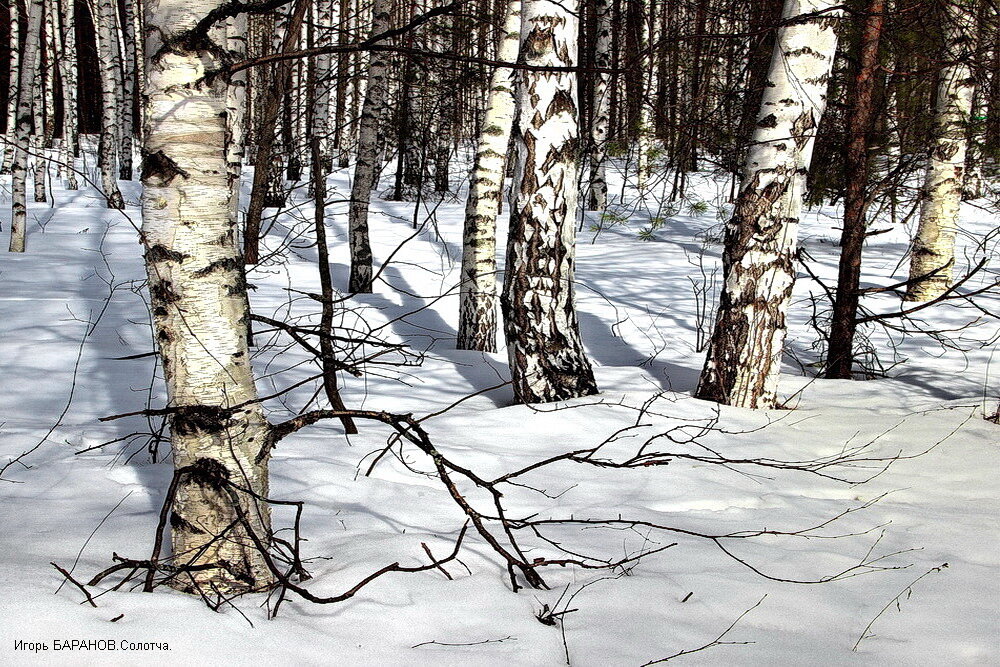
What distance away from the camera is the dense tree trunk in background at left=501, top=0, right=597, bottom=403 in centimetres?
424

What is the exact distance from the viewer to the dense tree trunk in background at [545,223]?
13.9ft

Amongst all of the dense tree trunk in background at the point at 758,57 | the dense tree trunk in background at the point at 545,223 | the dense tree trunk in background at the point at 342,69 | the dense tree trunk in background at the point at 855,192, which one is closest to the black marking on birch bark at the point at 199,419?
the dense tree trunk in background at the point at 342,69

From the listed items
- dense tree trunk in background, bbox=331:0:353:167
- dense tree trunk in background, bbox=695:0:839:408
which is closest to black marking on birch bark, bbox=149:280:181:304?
dense tree trunk in background, bbox=331:0:353:167

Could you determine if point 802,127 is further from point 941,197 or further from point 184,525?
point 941,197

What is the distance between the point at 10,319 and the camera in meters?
6.08

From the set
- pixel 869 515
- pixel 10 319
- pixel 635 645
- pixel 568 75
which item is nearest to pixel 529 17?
pixel 568 75

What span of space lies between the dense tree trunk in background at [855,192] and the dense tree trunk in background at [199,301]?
153 inches

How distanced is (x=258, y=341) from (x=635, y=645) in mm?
5598

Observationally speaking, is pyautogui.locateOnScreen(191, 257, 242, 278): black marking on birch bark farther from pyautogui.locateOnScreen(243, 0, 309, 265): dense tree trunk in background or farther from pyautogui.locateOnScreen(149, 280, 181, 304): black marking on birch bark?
pyautogui.locateOnScreen(243, 0, 309, 265): dense tree trunk in background

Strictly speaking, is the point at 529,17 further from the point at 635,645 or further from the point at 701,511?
the point at 635,645

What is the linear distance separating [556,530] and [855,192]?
346 cm

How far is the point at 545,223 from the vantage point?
430 centimetres

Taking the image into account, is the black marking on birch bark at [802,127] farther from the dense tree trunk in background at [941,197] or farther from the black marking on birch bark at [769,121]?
the dense tree trunk in background at [941,197]

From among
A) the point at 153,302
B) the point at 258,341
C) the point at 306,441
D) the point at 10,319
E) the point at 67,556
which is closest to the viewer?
the point at 153,302
